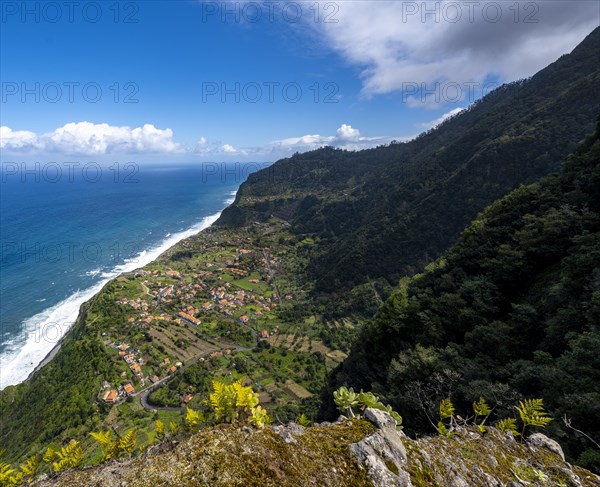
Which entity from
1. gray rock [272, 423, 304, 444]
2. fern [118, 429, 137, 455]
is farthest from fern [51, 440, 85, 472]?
gray rock [272, 423, 304, 444]

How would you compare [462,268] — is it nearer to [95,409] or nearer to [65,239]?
[95,409]

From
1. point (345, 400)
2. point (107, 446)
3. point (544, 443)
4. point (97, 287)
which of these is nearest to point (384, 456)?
point (345, 400)

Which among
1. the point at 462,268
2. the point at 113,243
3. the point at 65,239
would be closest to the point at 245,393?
Answer: the point at 462,268

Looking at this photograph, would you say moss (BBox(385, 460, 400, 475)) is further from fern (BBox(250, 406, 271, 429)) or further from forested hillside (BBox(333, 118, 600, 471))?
forested hillside (BBox(333, 118, 600, 471))

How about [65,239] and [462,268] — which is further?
[65,239]

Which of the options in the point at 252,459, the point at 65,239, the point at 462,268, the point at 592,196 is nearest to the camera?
the point at 252,459

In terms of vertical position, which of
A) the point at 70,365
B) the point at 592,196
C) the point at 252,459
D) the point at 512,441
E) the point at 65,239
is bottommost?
the point at 70,365
